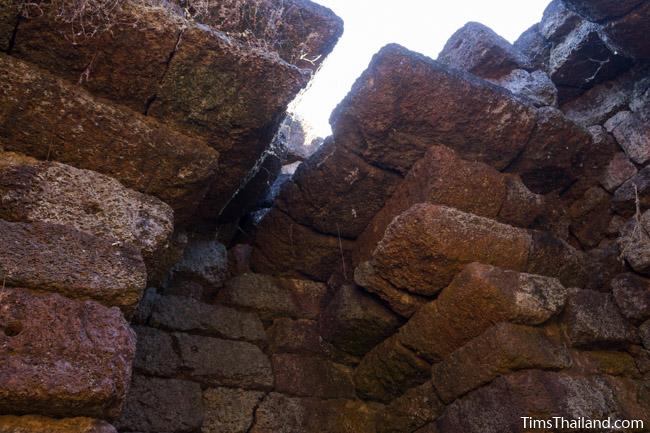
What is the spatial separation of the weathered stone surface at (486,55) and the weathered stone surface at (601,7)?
0.72 m

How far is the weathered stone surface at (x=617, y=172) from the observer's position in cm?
333

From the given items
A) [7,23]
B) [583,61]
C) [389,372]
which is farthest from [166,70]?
[583,61]

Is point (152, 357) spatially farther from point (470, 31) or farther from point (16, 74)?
point (470, 31)

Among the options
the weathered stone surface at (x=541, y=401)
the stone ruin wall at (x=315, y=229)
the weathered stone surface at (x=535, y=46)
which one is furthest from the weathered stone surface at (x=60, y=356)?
the weathered stone surface at (x=535, y=46)

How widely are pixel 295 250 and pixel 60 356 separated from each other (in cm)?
240

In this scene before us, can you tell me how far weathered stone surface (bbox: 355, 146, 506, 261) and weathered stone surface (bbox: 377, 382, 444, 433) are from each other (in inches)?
41.6

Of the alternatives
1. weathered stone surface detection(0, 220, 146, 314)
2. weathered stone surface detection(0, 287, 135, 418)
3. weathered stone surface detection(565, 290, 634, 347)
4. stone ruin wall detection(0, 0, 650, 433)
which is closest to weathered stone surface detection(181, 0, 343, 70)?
stone ruin wall detection(0, 0, 650, 433)

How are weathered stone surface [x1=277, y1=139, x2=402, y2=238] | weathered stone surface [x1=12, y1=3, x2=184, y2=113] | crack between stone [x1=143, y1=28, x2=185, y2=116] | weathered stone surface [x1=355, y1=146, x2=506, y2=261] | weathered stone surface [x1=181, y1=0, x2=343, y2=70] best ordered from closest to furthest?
weathered stone surface [x1=12, y1=3, x2=184, y2=113] < crack between stone [x1=143, y1=28, x2=185, y2=116] < weathered stone surface [x1=181, y1=0, x2=343, y2=70] < weathered stone surface [x1=355, y1=146, x2=506, y2=261] < weathered stone surface [x1=277, y1=139, x2=402, y2=238]

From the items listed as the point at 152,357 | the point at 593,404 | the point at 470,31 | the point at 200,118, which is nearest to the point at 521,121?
the point at 470,31

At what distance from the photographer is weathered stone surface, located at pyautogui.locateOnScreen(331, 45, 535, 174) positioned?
3002mm

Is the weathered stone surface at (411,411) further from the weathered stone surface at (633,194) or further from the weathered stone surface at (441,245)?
the weathered stone surface at (633,194)

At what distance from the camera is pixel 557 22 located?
4.03 meters

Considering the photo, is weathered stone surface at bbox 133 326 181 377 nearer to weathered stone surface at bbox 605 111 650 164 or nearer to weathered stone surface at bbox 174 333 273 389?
weathered stone surface at bbox 174 333 273 389

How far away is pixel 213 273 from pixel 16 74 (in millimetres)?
1942
